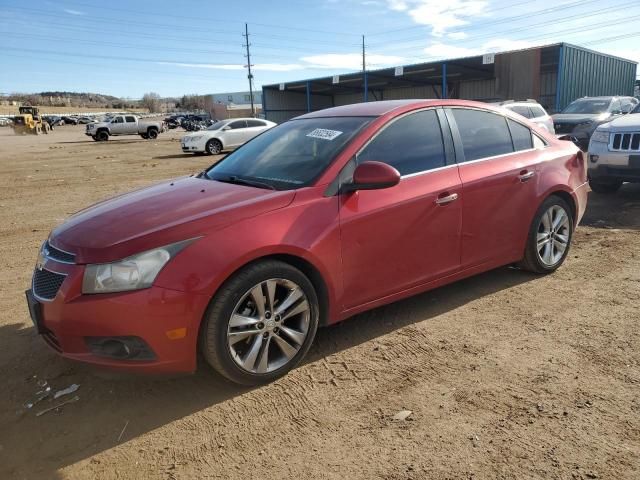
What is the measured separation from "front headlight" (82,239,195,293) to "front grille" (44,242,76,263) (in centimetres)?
19

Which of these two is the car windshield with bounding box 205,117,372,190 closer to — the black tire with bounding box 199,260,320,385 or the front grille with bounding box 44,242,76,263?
the black tire with bounding box 199,260,320,385

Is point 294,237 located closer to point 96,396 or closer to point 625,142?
point 96,396

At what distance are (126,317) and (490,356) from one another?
2.25m

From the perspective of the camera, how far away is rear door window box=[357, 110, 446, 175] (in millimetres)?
3502

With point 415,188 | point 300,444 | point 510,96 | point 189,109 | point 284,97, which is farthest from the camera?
point 189,109

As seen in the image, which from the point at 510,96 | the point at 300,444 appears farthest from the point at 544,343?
the point at 510,96

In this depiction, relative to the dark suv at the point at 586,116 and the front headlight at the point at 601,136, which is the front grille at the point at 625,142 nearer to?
the front headlight at the point at 601,136

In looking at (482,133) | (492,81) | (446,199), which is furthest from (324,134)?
(492,81)

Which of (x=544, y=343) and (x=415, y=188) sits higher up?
(x=415, y=188)

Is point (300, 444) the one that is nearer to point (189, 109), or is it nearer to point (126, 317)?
point (126, 317)

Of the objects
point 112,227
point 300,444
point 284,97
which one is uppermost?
point 284,97

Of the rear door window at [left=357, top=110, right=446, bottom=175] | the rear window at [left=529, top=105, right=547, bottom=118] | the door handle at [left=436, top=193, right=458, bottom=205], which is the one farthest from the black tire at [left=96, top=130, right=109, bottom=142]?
the door handle at [left=436, top=193, right=458, bottom=205]

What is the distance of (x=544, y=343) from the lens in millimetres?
3385

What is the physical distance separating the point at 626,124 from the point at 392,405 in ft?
22.4
